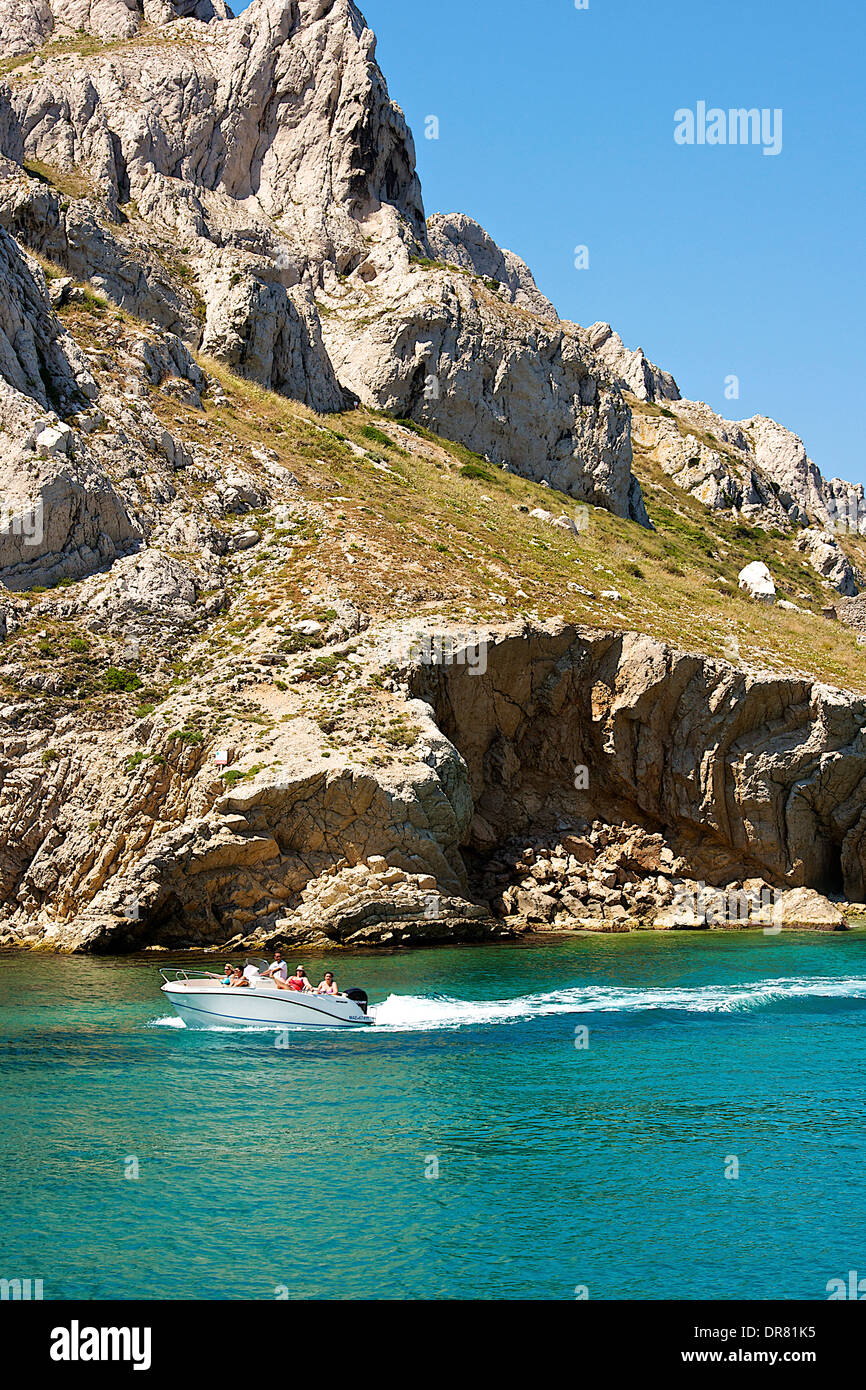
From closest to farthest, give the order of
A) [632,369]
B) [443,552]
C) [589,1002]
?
[589,1002] → [443,552] → [632,369]

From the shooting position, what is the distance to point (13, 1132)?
17500 millimetres

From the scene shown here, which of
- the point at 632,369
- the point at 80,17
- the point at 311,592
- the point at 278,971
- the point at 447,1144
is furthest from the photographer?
the point at 632,369

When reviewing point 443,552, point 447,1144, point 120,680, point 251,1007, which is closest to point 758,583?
point 443,552

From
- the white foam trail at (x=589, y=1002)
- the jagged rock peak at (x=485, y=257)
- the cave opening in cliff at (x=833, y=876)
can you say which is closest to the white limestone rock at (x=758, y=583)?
the cave opening in cliff at (x=833, y=876)

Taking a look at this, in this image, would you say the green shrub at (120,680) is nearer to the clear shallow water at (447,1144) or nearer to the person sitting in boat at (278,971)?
the clear shallow water at (447,1144)

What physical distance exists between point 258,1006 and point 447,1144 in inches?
369

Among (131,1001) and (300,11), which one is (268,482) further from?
(300,11)

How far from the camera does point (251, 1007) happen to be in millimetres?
25516

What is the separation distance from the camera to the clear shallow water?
1316cm

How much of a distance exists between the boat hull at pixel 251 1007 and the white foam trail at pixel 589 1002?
105cm

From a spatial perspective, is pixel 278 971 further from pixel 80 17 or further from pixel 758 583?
pixel 80 17

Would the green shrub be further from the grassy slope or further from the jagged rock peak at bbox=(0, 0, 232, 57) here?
the jagged rock peak at bbox=(0, 0, 232, 57)
